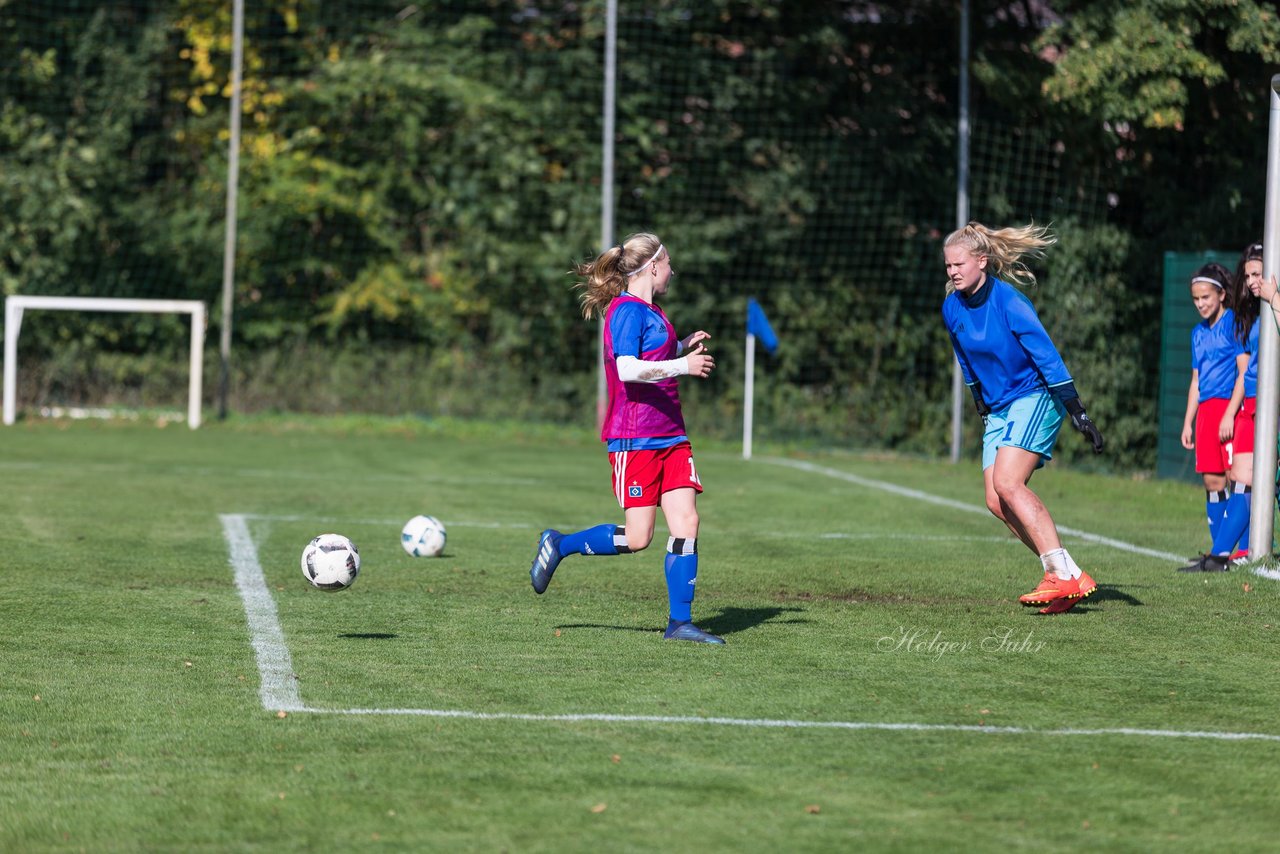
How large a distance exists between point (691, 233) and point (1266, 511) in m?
13.0

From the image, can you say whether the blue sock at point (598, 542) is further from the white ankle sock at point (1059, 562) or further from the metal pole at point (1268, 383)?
the metal pole at point (1268, 383)

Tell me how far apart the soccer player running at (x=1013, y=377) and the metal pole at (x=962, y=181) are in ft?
34.9

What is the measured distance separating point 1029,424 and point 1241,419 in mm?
2617

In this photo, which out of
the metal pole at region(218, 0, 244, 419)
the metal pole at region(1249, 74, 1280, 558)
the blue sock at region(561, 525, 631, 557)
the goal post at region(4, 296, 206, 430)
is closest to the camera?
the blue sock at region(561, 525, 631, 557)

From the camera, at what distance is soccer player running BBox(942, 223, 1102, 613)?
7.90 metres

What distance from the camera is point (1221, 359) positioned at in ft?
32.9

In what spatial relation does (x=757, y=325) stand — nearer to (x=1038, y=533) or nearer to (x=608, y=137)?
(x=608, y=137)

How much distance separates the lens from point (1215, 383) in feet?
33.0

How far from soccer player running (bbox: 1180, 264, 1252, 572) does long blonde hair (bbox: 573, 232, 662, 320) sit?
4.14 meters

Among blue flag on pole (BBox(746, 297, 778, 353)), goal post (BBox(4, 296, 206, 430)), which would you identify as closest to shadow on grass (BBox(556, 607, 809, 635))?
blue flag on pole (BBox(746, 297, 778, 353))

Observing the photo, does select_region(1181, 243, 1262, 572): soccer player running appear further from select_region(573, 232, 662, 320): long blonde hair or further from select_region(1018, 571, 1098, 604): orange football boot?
select_region(573, 232, 662, 320): long blonde hair

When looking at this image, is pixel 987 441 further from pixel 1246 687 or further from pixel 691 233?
pixel 691 233

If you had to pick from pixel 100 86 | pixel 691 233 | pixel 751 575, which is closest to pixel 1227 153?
pixel 691 233

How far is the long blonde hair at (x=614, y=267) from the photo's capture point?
7223 mm
